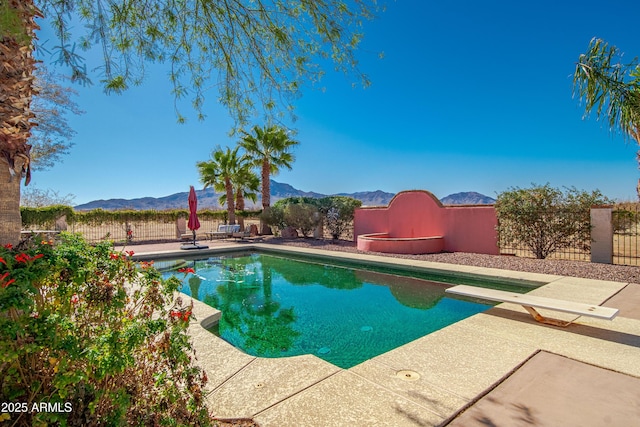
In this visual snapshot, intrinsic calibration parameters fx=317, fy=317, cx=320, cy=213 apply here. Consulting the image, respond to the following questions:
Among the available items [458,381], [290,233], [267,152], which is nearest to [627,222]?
[458,381]

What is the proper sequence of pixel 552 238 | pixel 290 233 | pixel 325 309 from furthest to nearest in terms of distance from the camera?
pixel 290 233
pixel 552 238
pixel 325 309

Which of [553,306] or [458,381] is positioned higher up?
[553,306]

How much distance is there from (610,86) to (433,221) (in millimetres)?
7420

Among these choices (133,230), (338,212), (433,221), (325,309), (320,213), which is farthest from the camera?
(133,230)

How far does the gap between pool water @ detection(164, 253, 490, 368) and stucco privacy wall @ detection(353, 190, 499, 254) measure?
465cm

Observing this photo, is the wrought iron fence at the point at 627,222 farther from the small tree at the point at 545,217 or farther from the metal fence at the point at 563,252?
the metal fence at the point at 563,252

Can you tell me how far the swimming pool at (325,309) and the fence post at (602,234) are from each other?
14.5 ft

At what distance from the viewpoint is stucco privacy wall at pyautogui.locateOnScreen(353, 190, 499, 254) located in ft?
40.3

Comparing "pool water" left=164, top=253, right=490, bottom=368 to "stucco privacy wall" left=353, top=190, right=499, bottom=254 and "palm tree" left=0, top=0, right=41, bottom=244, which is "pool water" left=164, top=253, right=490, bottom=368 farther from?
"stucco privacy wall" left=353, top=190, right=499, bottom=254

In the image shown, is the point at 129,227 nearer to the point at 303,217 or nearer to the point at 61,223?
the point at 61,223

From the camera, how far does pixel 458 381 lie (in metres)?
3.24

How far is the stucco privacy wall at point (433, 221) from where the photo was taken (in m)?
12.3

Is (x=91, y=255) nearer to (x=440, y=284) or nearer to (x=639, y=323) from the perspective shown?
(x=639, y=323)

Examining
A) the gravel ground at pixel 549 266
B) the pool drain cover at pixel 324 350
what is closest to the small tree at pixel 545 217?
the gravel ground at pixel 549 266
